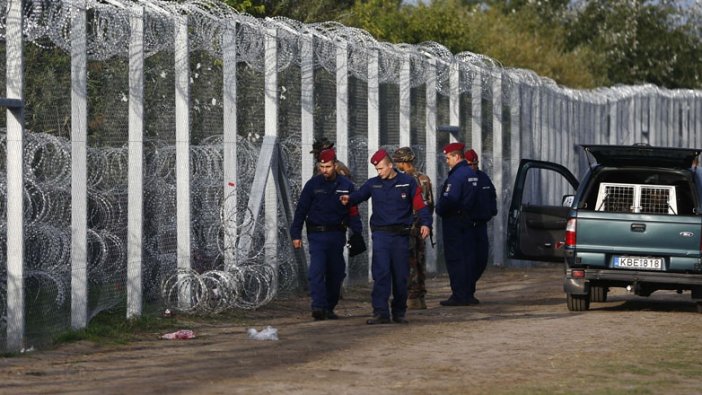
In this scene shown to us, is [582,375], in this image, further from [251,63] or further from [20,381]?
[251,63]

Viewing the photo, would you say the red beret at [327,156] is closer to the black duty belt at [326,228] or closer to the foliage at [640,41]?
the black duty belt at [326,228]

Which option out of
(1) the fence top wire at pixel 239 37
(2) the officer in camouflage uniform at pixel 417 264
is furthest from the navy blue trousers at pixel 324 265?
(1) the fence top wire at pixel 239 37

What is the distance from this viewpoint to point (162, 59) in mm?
15523

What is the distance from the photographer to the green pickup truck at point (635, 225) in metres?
16.7

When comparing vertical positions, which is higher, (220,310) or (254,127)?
(254,127)

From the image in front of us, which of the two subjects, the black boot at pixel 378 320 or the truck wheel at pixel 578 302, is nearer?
the black boot at pixel 378 320

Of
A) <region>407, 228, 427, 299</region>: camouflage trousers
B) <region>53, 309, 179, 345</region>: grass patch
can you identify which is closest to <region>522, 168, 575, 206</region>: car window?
<region>407, 228, 427, 299</region>: camouflage trousers

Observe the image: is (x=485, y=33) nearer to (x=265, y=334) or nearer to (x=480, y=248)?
(x=480, y=248)

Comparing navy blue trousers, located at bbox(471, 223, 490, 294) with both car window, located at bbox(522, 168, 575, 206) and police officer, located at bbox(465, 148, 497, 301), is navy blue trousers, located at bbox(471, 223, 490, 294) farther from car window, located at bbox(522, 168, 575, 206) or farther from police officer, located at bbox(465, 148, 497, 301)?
car window, located at bbox(522, 168, 575, 206)

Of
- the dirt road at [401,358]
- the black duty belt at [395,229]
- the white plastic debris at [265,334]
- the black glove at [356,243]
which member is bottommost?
the dirt road at [401,358]

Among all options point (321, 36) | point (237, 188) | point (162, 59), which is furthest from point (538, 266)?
point (162, 59)

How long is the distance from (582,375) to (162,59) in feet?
18.2

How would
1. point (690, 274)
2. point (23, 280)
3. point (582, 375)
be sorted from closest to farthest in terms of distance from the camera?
point (582, 375) < point (23, 280) < point (690, 274)

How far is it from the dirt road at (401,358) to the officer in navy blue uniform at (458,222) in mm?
713
